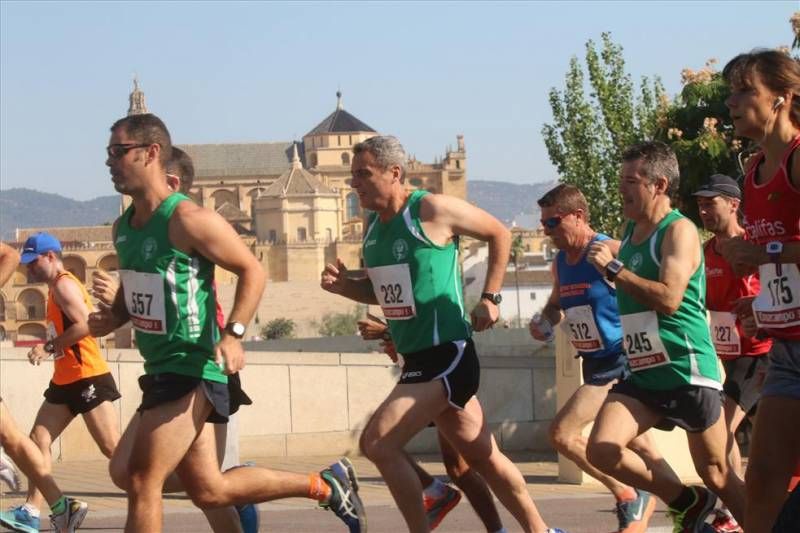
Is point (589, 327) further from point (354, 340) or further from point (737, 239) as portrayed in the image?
point (354, 340)

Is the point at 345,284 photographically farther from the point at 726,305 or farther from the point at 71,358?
the point at 71,358

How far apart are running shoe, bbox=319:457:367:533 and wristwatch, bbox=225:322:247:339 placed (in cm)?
143

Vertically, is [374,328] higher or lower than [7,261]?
lower

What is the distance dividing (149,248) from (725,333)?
4.01 metres

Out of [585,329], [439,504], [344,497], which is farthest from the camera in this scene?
[585,329]

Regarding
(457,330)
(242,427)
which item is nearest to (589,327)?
(457,330)

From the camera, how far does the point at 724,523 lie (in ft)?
28.8

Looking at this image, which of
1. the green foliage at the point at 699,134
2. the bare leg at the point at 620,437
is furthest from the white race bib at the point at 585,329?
the green foliage at the point at 699,134

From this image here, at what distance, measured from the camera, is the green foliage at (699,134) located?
23.3 m

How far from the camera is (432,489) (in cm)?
872

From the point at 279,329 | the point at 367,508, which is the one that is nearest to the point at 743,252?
the point at 367,508

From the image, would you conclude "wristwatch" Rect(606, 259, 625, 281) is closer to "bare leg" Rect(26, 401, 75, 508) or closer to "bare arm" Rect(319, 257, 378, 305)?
"bare arm" Rect(319, 257, 378, 305)

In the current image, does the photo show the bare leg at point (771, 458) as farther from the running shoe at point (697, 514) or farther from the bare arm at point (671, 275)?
the running shoe at point (697, 514)

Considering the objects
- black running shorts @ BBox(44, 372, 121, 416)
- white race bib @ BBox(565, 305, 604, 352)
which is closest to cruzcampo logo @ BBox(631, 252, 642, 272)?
white race bib @ BBox(565, 305, 604, 352)
